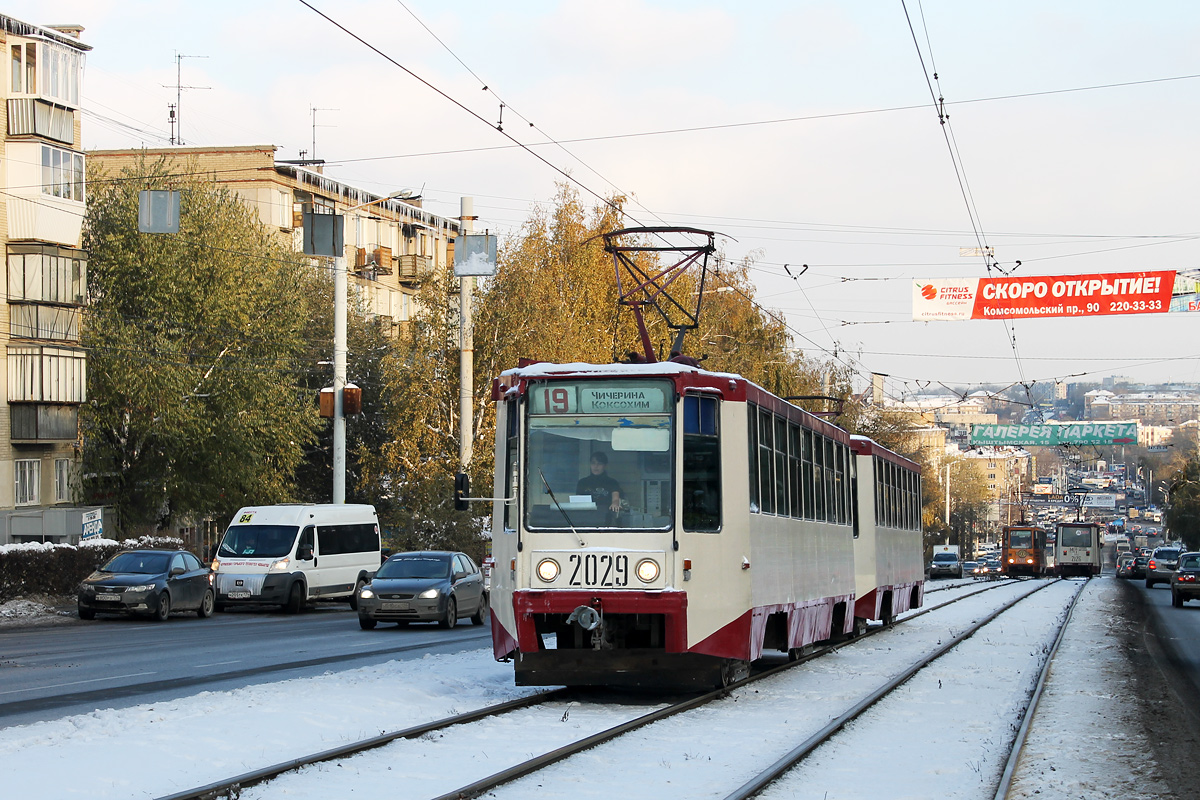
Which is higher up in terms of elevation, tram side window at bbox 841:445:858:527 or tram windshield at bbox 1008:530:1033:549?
tram side window at bbox 841:445:858:527

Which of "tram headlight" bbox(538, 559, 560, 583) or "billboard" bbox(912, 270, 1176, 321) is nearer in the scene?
"tram headlight" bbox(538, 559, 560, 583)

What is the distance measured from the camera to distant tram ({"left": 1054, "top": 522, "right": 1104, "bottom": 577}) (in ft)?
276

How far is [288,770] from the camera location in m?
9.69

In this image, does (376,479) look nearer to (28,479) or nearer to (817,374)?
(28,479)

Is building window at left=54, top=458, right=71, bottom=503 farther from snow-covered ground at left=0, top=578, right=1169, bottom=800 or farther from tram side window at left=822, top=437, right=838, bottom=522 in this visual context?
snow-covered ground at left=0, top=578, right=1169, bottom=800

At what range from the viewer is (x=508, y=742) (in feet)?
37.2

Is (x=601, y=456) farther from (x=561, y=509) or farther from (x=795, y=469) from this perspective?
(x=795, y=469)

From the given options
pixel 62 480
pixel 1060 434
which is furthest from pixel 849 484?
pixel 1060 434

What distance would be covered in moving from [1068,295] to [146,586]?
22733 millimetres

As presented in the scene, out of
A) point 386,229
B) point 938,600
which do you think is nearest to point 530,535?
point 938,600

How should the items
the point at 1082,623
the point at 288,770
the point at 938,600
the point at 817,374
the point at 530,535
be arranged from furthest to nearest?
the point at 817,374 → the point at 938,600 → the point at 1082,623 → the point at 530,535 → the point at 288,770

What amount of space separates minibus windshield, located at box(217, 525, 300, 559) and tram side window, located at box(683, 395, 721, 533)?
810 inches

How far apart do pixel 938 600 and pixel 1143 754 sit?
104 feet

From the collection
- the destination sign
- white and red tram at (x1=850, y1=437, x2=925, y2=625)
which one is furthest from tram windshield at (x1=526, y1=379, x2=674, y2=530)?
white and red tram at (x1=850, y1=437, x2=925, y2=625)
